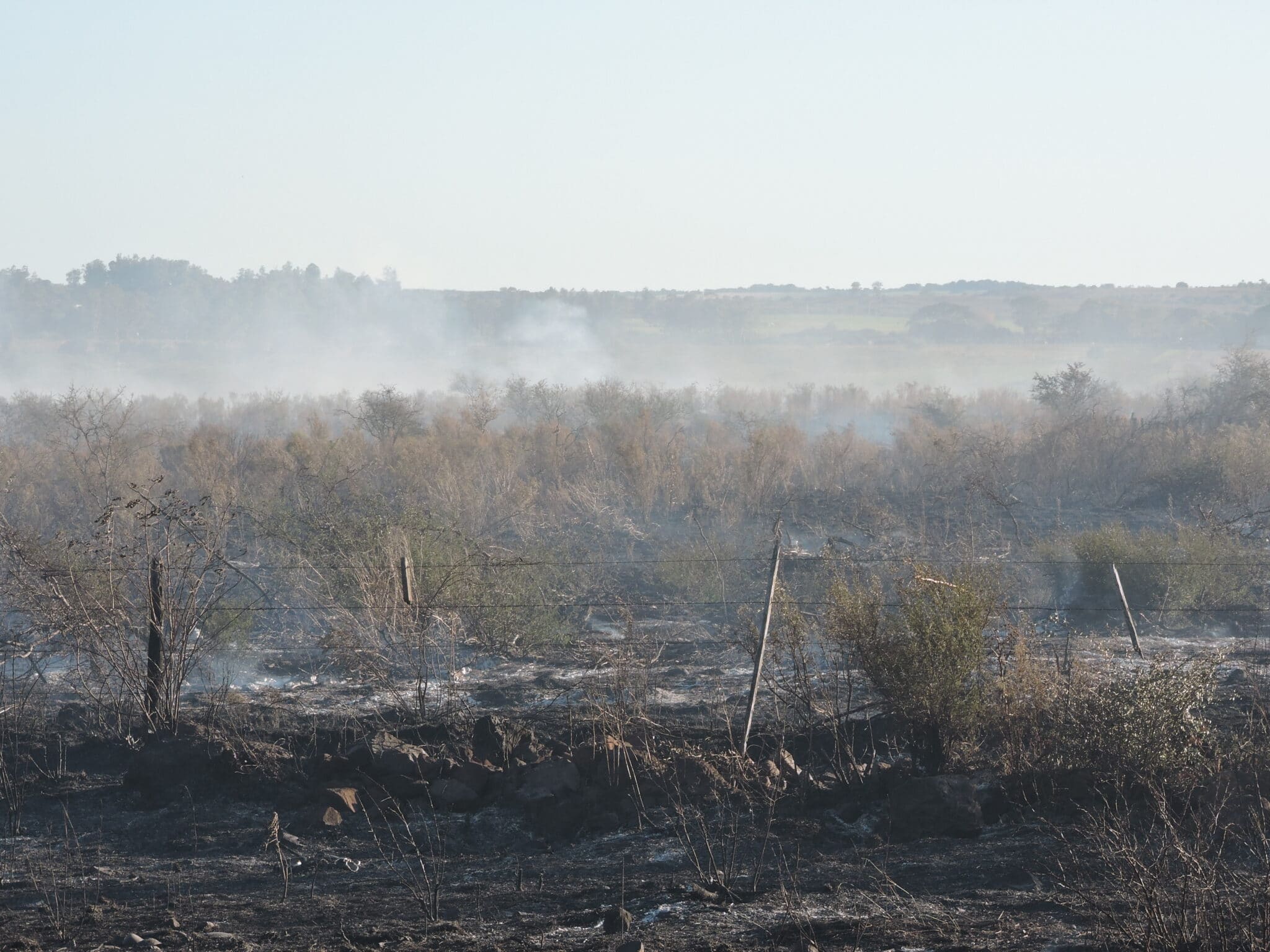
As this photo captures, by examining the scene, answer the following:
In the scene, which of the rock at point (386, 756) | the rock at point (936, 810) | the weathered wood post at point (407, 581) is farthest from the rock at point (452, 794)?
the rock at point (936, 810)

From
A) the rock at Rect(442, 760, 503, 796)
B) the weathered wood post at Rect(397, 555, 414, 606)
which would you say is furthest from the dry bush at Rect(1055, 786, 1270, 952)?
the weathered wood post at Rect(397, 555, 414, 606)

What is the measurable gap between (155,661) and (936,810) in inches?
246

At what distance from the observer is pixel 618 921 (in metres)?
6.25

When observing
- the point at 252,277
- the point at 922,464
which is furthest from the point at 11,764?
the point at 252,277

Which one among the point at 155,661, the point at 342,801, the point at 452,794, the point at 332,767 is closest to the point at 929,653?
the point at 452,794

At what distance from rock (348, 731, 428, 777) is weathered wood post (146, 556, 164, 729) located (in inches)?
69.9

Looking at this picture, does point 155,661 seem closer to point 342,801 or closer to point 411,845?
point 342,801

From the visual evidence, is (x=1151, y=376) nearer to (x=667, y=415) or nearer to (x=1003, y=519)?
(x=667, y=415)

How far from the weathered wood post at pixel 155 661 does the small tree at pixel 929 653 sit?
17.8 feet

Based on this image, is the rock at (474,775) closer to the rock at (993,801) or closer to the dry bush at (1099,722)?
the rock at (993,801)

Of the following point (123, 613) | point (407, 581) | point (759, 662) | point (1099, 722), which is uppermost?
point (407, 581)

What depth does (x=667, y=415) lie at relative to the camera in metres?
33.2

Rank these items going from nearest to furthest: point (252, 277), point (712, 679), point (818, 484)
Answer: point (712, 679) → point (818, 484) → point (252, 277)

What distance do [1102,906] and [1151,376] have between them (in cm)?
6465
